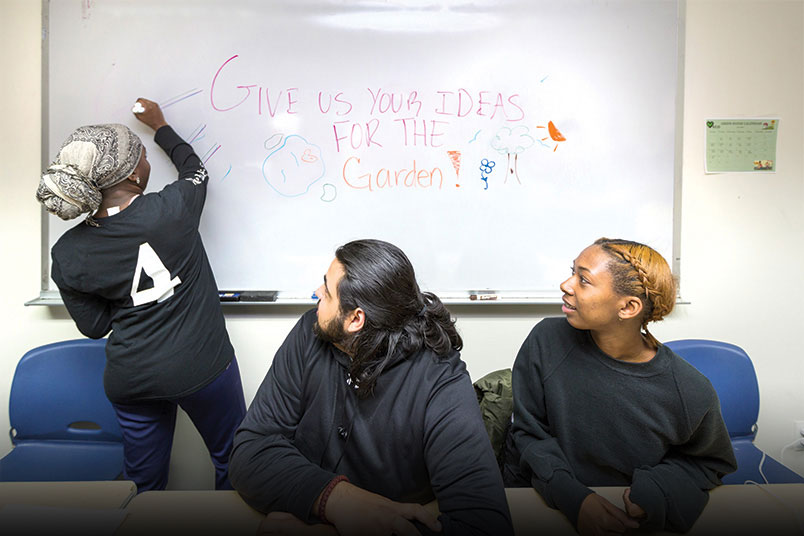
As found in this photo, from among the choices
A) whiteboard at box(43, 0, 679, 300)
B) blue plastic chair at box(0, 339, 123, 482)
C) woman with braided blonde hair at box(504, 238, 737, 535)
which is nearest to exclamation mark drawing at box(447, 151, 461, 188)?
whiteboard at box(43, 0, 679, 300)

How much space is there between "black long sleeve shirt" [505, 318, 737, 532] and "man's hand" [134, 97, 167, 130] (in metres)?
1.58

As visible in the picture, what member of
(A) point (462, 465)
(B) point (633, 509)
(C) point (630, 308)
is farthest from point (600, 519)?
(C) point (630, 308)

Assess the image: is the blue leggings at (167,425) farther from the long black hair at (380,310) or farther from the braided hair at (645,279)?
the braided hair at (645,279)

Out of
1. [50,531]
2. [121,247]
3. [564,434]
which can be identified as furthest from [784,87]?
[50,531]

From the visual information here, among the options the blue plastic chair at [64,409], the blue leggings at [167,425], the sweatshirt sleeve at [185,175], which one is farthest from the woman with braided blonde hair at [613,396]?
the blue plastic chair at [64,409]

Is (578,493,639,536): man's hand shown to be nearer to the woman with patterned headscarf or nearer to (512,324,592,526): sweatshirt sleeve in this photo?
(512,324,592,526): sweatshirt sleeve

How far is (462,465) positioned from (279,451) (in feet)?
1.24

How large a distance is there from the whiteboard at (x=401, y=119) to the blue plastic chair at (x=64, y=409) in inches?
14.3

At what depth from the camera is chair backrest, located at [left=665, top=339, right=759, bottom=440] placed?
1.68 metres

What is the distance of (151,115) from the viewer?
5.76 feet

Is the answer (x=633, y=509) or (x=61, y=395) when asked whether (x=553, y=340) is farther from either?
(x=61, y=395)

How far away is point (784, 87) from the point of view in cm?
189

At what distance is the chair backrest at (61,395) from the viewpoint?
167 centimetres

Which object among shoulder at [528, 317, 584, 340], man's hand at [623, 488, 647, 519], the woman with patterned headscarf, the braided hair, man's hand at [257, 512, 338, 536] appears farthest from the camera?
the woman with patterned headscarf
